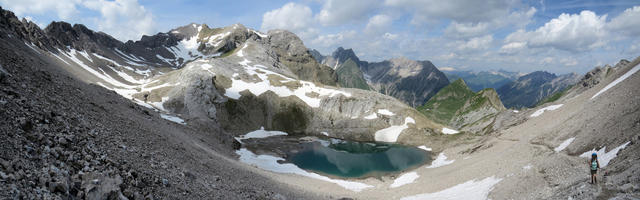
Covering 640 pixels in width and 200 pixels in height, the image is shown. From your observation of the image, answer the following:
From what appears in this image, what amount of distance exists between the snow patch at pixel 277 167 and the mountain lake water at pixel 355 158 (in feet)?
25.3

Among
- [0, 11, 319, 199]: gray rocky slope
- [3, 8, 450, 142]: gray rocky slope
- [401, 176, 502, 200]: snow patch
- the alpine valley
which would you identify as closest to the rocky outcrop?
the alpine valley

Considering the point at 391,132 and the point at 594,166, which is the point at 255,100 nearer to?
the point at 391,132

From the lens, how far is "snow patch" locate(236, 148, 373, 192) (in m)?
51.8

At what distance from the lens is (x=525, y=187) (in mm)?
29453

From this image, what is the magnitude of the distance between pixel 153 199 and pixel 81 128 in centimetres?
666

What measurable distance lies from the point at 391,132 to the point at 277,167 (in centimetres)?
6190

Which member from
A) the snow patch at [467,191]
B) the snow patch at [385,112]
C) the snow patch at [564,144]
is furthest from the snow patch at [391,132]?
the snow patch at [467,191]

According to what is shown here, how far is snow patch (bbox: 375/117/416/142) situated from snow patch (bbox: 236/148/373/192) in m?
49.3

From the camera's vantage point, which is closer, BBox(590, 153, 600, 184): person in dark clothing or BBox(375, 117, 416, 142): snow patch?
BBox(590, 153, 600, 184): person in dark clothing

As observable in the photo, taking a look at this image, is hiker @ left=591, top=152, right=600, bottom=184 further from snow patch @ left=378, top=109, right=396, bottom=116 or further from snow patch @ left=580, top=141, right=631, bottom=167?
snow patch @ left=378, top=109, right=396, bottom=116

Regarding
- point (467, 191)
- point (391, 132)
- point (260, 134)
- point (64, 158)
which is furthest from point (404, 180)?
point (260, 134)

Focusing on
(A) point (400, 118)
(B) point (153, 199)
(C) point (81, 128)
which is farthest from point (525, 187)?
(A) point (400, 118)

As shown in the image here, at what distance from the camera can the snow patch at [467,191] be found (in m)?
34.9

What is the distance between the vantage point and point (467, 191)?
122 feet
